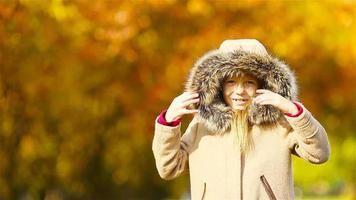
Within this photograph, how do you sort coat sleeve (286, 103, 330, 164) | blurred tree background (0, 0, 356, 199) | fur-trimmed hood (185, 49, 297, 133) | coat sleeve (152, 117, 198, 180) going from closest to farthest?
coat sleeve (286, 103, 330, 164) < coat sleeve (152, 117, 198, 180) < fur-trimmed hood (185, 49, 297, 133) < blurred tree background (0, 0, 356, 199)

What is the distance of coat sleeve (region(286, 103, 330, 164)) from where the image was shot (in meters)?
6.78

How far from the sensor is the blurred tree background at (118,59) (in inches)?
671

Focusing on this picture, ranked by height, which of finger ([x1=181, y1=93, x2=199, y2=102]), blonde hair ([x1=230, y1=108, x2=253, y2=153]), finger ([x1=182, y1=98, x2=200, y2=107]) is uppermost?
Answer: finger ([x1=181, y1=93, x2=199, y2=102])

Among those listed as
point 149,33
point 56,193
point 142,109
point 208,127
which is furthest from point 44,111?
point 208,127

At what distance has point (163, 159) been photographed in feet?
23.0

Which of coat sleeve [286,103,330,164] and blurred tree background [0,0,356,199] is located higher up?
blurred tree background [0,0,356,199]

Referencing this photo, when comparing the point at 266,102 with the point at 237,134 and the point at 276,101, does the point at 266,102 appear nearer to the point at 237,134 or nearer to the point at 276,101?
the point at 276,101

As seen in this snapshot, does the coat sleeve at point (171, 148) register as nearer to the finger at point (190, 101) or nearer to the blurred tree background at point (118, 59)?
the finger at point (190, 101)

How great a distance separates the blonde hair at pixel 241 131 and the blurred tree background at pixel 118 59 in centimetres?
704

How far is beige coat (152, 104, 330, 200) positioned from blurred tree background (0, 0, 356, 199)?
7011 mm

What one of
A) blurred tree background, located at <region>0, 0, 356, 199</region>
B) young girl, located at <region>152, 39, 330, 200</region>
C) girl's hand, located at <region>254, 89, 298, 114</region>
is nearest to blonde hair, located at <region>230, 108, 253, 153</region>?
young girl, located at <region>152, 39, 330, 200</region>

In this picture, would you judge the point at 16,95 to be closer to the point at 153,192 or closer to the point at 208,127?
the point at 208,127

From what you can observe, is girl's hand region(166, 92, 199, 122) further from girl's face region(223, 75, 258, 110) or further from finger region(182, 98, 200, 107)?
girl's face region(223, 75, 258, 110)

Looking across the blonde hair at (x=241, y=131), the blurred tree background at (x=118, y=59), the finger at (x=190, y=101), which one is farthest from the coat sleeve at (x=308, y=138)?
the blurred tree background at (x=118, y=59)
